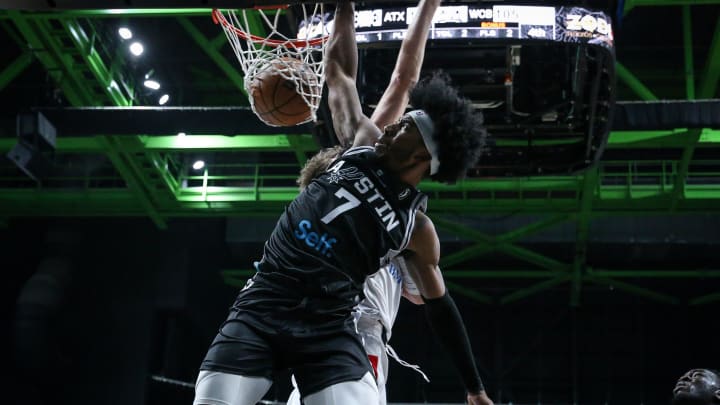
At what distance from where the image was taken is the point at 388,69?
8938 mm

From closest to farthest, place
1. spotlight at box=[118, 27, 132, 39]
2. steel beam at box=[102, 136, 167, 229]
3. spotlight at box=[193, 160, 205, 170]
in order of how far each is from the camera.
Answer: spotlight at box=[118, 27, 132, 39] < steel beam at box=[102, 136, 167, 229] < spotlight at box=[193, 160, 205, 170]

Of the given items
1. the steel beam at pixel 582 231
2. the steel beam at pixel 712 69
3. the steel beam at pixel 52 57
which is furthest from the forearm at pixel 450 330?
the steel beam at pixel 712 69

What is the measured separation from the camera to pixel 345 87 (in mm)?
4301

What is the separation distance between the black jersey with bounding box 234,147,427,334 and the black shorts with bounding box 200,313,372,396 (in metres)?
0.05

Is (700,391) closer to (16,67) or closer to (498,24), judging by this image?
(498,24)

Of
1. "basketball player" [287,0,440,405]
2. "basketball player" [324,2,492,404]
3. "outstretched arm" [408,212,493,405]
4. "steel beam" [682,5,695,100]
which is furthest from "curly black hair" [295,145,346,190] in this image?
"steel beam" [682,5,695,100]

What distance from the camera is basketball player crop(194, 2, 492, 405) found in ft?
11.7

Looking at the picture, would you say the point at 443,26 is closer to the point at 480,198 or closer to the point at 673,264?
the point at 480,198

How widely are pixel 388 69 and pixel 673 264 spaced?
10491mm

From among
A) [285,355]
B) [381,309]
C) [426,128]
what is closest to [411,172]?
[426,128]

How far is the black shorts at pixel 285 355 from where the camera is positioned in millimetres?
3549

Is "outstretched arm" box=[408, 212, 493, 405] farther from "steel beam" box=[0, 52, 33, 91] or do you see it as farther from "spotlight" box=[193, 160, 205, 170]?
"spotlight" box=[193, 160, 205, 170]

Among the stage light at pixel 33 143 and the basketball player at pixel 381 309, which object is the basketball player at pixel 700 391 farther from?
the stage light at pixel 33 143

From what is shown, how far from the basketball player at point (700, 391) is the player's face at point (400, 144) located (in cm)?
170
